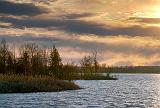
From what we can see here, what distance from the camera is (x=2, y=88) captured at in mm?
82000

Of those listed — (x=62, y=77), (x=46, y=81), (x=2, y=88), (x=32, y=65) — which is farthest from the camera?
(x=32, y=65)

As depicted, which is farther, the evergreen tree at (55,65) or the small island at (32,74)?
the evergreen tree at (55,65)

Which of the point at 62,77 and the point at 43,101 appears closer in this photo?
the point at 43,101

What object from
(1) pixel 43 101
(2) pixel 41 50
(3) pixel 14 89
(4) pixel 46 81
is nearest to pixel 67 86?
(4) pixel 46 81

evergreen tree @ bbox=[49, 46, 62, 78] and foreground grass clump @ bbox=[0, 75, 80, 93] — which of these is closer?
foreground grass clump @ bbox=[0, 75, 80, 93]

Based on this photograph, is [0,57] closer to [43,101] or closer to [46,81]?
[46,81]

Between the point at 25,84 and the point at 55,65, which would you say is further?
the point at 55,65

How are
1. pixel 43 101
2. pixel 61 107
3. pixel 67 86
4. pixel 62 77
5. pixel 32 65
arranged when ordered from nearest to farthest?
pixel 61 107 < pixel 43 101 < pixel 67 86 < pixel 62 77 < pixel 32 65

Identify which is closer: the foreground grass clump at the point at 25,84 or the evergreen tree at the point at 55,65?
the foreground grass clump at the point at 25,84

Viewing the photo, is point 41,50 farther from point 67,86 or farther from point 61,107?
point 61,107

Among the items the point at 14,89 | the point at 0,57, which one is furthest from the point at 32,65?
the point at 14,89

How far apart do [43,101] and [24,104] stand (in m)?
5.89

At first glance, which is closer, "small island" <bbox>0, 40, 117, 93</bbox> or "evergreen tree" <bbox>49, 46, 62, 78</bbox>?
"small island" <bbox>0, 40, 117, 93</bbox>

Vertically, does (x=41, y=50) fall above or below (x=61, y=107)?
above
